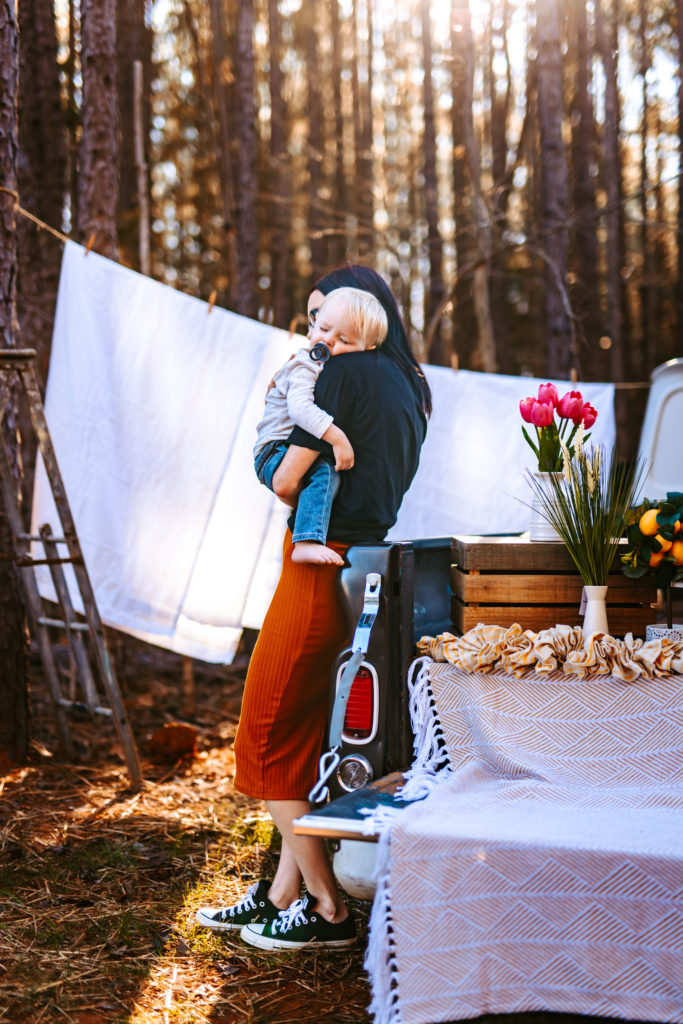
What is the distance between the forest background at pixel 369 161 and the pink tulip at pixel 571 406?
5.22ft

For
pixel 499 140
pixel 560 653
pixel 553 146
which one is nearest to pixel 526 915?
pixel 560 653

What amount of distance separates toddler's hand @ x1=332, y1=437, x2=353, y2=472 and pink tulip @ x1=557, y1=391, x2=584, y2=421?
2.74 feet

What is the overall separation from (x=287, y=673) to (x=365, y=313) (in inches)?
41.2

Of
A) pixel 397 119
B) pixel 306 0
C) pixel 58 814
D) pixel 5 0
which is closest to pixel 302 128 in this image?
pixel 397 119

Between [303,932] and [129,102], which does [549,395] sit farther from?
[129,102]

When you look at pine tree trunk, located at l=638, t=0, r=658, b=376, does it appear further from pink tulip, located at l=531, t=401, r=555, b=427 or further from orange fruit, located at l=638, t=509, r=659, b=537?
orange fruit, located at l=638, t=509, r=659, b=537

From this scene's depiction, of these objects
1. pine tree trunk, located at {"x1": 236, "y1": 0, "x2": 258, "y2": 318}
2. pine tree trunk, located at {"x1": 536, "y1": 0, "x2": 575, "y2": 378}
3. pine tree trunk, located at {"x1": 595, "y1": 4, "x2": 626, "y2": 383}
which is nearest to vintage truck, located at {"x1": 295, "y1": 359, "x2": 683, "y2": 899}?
pine tree trunk, located at {"x1": 536, "y1": 0, "x2": 575, "y2": 378}

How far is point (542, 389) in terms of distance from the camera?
3.05 meters

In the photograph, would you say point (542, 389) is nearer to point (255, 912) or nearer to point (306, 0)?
point (255, 912)

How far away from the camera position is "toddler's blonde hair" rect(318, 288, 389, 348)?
265 cm

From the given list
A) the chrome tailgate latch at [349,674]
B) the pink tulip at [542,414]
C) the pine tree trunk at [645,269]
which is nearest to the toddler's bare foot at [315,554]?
the chrome tailgate latch at [349,674]

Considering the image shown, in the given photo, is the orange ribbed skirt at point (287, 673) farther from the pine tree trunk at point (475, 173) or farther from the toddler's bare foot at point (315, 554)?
the pine tree trunk at point (475, 173)

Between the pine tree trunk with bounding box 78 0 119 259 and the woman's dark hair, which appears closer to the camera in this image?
the woman's dark hair

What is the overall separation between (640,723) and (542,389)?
3.64ft
